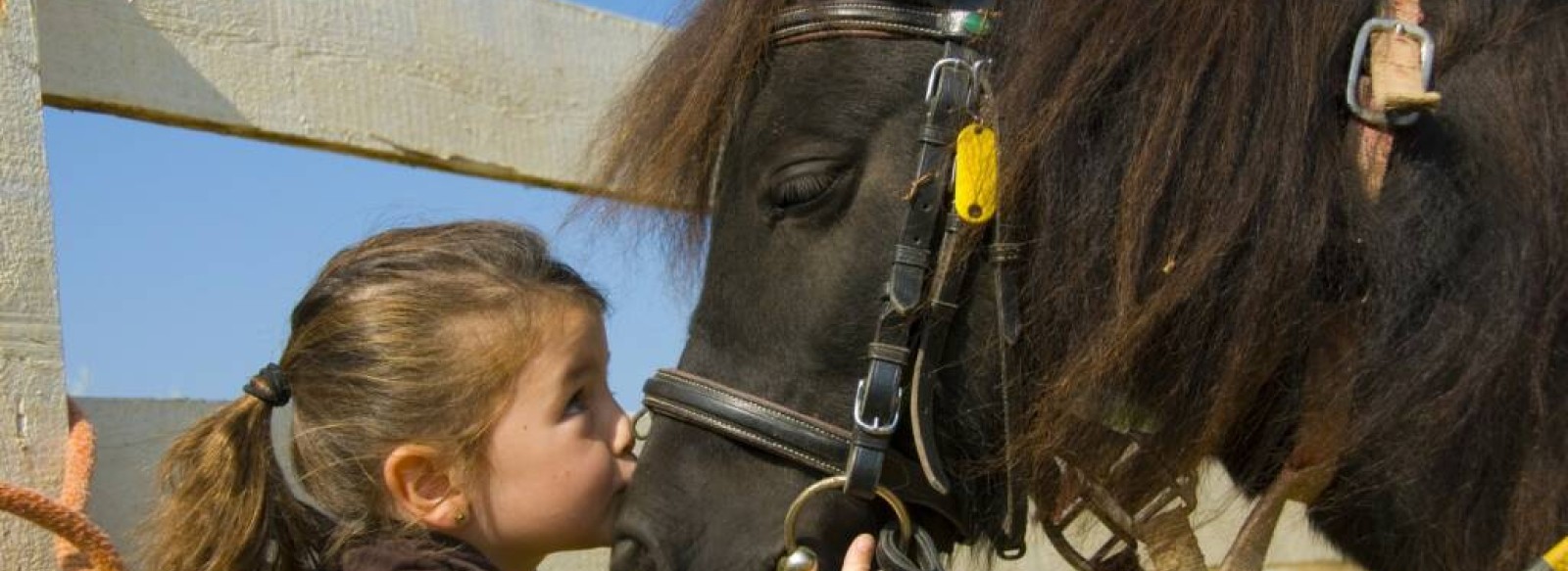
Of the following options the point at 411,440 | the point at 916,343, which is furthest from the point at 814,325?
the point at 411,440

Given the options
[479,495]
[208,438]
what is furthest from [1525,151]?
[208,438]

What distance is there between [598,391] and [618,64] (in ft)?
3.34

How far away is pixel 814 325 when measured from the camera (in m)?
1.72

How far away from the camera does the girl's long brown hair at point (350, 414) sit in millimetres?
1727

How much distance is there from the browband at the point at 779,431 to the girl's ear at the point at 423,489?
25 centimetres

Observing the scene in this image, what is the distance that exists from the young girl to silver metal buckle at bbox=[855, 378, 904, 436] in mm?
302

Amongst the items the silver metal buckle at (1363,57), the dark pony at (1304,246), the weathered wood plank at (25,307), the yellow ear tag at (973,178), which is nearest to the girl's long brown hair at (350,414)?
the weathered wood plank at (25,307)

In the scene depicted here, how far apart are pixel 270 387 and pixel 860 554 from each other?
0.64m

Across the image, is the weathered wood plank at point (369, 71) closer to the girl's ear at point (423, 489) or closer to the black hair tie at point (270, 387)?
the black hair tie at point (270, 387)

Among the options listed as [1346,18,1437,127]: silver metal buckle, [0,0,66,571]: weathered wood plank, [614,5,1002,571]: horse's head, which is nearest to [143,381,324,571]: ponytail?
[0,0,66,571]: weathered wood plank

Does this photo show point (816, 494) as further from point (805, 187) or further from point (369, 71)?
point (369, 71)

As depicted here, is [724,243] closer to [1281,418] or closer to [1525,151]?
[1281,418]

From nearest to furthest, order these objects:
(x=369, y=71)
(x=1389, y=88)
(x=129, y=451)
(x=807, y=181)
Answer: (x=1389, y=88)
(x=807, y=181)
(x=129, y=451)
(x=369, y=71)

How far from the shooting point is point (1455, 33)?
1.67m
